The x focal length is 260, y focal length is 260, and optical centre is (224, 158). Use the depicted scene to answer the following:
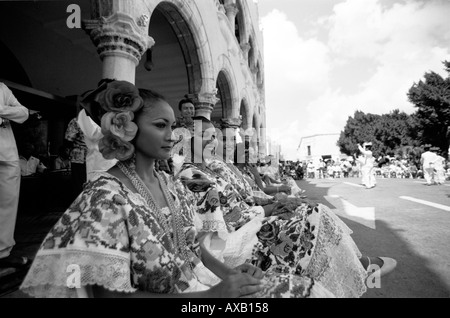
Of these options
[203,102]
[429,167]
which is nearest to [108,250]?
[203,102]

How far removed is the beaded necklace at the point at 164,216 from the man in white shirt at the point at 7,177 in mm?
2397

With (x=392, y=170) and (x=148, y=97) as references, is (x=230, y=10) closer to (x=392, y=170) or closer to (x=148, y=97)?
(x=148, y=97)

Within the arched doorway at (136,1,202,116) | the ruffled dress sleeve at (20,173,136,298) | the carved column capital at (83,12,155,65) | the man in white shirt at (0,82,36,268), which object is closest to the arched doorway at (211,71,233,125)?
the arched doorway at (136,1,202,116)

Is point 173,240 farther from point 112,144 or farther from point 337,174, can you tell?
point 337,174

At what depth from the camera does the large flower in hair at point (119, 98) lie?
1.24m

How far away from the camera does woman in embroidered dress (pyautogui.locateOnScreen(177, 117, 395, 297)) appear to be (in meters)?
1.87

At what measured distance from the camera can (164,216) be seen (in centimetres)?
133

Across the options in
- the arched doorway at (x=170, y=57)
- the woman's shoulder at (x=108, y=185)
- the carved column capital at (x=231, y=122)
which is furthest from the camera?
the carved column capital at (x=231, y=122)

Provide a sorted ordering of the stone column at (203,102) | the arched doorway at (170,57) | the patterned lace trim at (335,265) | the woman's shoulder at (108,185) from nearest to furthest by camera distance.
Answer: the woman's shoulder at (108,185) → the patterned lace trim at (335,265) → the arched doorway at (170,57) → the stone column at (203,102)

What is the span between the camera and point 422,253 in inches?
133

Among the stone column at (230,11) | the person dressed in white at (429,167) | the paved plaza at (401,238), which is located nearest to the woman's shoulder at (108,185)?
the paved plaza at (401,238)

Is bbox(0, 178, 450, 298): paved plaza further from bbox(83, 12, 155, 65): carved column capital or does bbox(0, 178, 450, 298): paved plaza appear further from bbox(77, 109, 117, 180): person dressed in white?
bbox(83, 12, 155, 65): carved column capital

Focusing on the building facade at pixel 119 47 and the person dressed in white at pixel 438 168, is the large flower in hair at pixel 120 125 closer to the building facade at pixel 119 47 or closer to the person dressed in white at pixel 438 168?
the building facade at pixel 119 47
